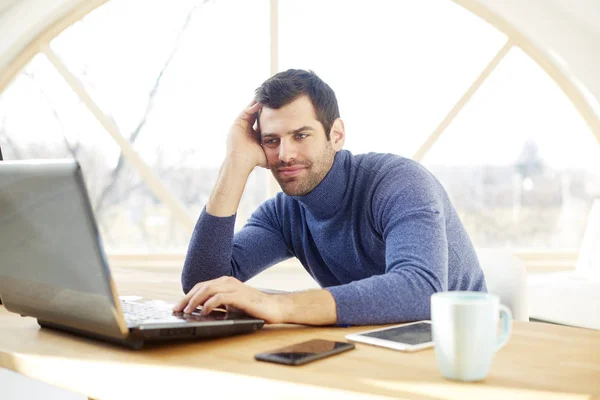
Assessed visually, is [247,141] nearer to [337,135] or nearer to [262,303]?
[337,135]

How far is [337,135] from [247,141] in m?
0.25

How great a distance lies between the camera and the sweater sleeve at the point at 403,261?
127 centimetres

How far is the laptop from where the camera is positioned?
3.21 ft

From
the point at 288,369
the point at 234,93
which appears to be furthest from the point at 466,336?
the point at 234,93

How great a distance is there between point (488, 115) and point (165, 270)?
2.12 metres

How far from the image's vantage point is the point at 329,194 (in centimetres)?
183

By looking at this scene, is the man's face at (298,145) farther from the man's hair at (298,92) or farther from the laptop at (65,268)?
the laptop at (65,268)

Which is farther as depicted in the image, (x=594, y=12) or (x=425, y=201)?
(x=594, y=12)

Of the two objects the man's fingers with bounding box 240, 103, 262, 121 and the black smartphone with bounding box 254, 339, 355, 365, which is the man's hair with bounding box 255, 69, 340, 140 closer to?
the man's fingers with bounding box 240, 103, 262, 121

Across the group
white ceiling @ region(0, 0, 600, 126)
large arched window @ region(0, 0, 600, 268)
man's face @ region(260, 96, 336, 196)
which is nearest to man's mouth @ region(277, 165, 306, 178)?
man's face @ region(260, 96, 336, 196)

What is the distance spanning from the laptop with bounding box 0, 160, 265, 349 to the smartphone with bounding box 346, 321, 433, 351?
0.60ft

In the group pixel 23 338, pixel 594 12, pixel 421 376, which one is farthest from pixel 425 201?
pixel 594 12

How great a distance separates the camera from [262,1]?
4215 mm

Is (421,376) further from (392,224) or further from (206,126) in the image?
(206,126)
